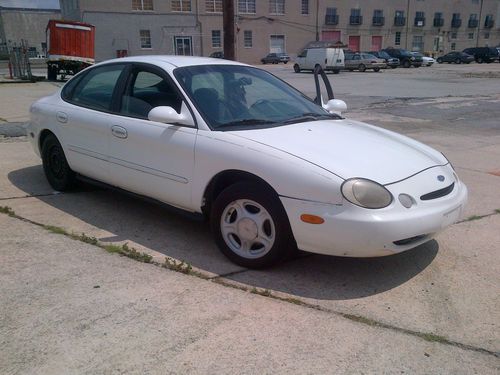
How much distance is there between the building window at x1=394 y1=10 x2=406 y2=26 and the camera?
2597 inches

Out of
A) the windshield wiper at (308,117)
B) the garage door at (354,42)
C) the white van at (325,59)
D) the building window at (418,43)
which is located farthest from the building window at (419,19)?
the windshield wiper at (308,117)

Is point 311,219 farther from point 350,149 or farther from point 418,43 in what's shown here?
point 418,43

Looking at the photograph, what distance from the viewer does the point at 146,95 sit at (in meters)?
4.50

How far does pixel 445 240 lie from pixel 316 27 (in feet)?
198

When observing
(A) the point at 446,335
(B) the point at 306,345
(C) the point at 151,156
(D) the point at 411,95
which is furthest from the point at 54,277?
(D) the point at 411,95

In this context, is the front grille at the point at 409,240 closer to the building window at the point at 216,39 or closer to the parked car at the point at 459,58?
the building window at the point at 216,39

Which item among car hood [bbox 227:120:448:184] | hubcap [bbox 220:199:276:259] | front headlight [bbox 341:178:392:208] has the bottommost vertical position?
hubcap [bbox 220:199:276:259]

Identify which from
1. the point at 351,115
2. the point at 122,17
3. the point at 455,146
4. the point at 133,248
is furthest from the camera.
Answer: the point at 122,17

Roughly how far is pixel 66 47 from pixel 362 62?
22390 millimetres

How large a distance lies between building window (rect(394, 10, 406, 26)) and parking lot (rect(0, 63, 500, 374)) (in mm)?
67289

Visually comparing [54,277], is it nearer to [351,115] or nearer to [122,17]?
[351,115]

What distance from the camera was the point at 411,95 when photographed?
18.4m

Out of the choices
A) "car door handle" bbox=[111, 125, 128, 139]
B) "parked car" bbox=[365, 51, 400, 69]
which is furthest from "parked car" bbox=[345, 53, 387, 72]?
"car door handle" bbox=[111, 125, 128, 139]

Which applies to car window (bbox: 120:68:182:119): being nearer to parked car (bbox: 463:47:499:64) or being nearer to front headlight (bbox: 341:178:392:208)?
front headlight (bbox: 341:178:392:208)
